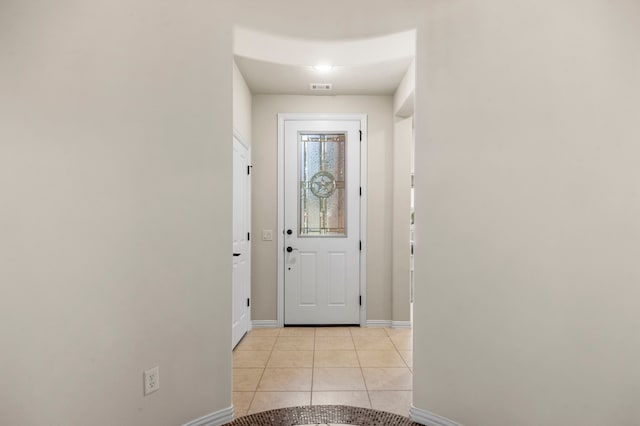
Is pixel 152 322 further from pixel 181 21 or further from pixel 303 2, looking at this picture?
pixel 303 2

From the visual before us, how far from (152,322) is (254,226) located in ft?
7.39

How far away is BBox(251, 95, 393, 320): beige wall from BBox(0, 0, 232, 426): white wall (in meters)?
1.89

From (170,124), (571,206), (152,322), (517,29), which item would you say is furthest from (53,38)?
(571,206)

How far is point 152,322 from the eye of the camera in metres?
1.85

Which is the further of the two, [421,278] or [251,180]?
[251,180]

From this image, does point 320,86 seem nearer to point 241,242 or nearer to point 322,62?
point 322,62

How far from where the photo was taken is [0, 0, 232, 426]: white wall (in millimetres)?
1434

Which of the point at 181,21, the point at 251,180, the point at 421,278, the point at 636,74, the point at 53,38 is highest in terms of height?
the point at 181,21

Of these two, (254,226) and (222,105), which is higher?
(222,105)

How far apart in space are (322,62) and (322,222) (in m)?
1.88

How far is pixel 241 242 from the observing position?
144 inches

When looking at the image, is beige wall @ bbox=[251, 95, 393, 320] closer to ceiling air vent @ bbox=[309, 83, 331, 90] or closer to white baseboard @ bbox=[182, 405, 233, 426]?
ceiling air vent @ bbox=[309, 83, 331, 90]

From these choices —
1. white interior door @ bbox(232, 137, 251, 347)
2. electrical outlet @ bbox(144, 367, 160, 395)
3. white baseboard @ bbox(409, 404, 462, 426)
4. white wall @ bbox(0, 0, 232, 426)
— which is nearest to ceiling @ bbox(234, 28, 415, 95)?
white wall @ bbox(0, 0, 232, 426)

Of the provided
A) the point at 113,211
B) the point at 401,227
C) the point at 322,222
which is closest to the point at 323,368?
the point at 322,222
